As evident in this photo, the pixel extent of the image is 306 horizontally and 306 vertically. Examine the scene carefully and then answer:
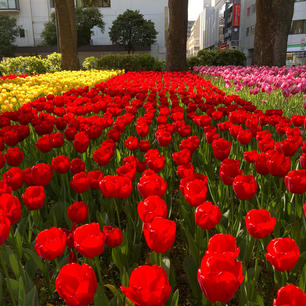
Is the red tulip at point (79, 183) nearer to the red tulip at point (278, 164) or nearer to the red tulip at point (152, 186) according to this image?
the red tulip at point (152, 186)

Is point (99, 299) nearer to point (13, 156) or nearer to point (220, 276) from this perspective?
point (220, 276)

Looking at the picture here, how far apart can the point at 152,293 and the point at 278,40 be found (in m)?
14.2

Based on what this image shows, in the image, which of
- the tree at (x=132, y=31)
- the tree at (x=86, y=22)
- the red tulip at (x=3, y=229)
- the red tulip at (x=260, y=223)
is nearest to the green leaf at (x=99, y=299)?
the red tulip at (x=3, y=229)

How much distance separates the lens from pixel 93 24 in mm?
38062

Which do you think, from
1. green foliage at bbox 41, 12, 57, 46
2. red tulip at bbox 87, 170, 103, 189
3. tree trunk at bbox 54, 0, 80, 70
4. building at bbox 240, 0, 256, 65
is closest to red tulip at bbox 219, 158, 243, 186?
red tulip at bbox 87, 170, 103, 189

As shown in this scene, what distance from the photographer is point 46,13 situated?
4059 centimetres

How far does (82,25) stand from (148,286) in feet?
130

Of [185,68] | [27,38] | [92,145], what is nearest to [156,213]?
[92,145]

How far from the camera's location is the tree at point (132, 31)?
35.4 meters

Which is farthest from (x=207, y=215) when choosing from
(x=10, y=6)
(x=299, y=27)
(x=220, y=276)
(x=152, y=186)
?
(x=299, y=27)

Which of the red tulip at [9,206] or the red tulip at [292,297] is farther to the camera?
the red tulip at [9,206]

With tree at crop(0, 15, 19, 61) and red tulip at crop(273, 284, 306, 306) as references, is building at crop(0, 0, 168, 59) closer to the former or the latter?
tree at crop(0, 15, 19, 61)

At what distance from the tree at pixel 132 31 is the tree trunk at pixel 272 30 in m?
23.9

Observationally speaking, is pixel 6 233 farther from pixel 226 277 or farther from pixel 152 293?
pixel 226 277
